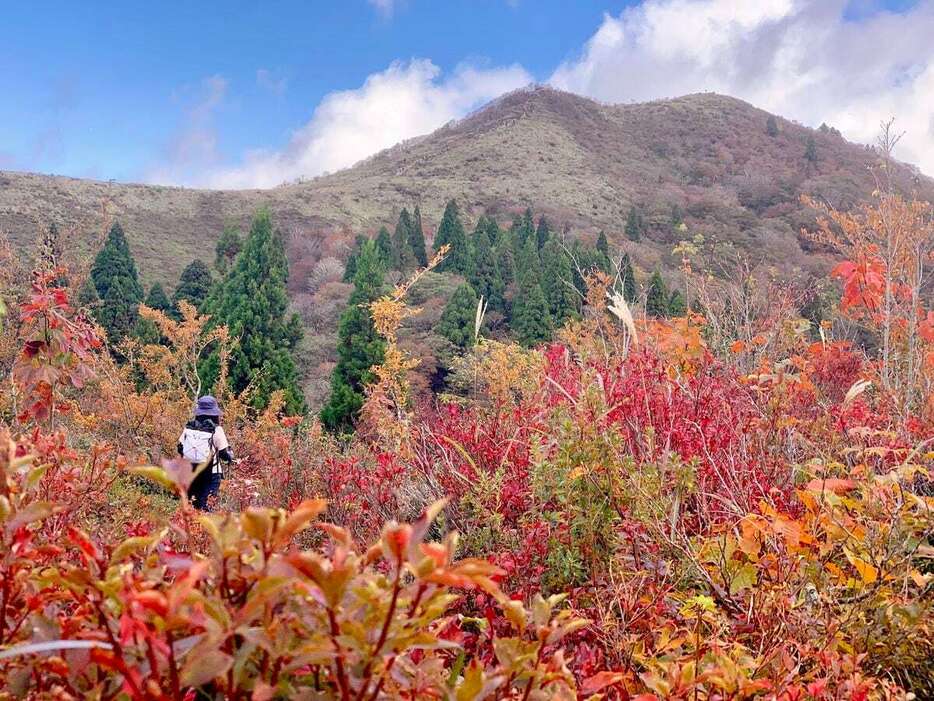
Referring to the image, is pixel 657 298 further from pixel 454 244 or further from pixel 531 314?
pixel 454 244

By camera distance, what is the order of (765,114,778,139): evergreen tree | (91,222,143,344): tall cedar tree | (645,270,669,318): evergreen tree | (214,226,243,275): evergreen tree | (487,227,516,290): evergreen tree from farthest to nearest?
1. (765,114,778,139): evergreen tree
2. (214,226,243,275): evergreen tree
3. (487,227,516,290): evergreen tree
4. (645,270,669,318): evergreen tree
5. (91,222,143,344): tall cedar tree

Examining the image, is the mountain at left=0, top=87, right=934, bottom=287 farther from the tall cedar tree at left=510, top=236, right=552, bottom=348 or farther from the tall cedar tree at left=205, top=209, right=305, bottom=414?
the tall cedar tree at left=205, top=209, right=305, bottom=414

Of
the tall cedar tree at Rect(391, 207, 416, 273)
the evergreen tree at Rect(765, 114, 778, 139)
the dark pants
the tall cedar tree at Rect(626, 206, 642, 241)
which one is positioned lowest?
the dark pants

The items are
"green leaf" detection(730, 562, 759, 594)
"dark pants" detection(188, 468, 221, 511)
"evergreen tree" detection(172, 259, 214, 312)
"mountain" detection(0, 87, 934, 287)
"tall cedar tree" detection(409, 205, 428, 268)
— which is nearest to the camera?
"green leaf" detection(730, 562, 759, 594)

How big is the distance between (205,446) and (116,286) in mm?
17073

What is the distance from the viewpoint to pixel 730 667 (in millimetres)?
1062

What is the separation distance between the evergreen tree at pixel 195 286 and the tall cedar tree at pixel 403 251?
334 inches

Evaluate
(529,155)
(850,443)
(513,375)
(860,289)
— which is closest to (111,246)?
(513,375)

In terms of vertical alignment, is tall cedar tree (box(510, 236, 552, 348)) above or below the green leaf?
above

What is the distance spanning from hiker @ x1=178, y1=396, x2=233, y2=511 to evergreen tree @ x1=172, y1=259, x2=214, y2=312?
17.8 metres

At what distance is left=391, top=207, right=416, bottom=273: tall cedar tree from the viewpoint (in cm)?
2917

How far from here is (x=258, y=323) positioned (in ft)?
50.6

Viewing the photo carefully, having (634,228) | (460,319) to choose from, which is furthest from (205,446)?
(634,228)

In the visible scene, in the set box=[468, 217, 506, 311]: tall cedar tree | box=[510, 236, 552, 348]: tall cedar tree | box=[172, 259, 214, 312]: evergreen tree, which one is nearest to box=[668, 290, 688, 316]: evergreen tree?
box=[510, 236, 552, 348]: tall cedar tree
